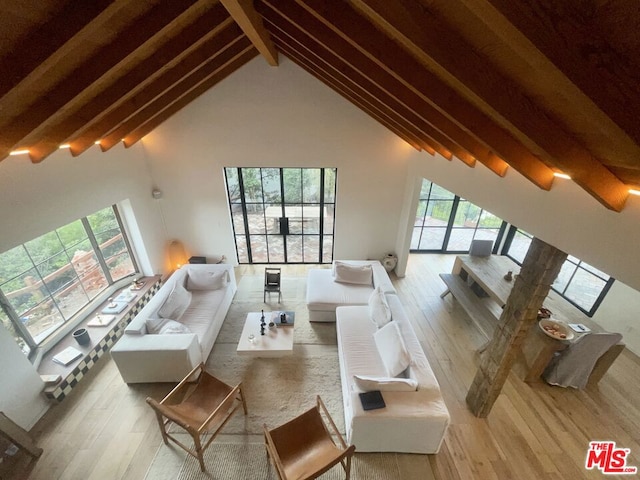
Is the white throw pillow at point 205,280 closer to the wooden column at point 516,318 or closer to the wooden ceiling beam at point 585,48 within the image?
the wooden column at point 516,318

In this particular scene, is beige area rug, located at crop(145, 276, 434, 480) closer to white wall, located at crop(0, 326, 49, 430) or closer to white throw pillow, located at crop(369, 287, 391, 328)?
white throw pillow, located at crop(369, 287, 391, 328)

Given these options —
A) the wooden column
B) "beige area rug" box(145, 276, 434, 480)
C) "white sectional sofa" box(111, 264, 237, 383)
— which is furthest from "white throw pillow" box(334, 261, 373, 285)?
the wooden column

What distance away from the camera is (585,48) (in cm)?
72

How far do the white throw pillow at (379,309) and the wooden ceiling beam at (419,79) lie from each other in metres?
2.22

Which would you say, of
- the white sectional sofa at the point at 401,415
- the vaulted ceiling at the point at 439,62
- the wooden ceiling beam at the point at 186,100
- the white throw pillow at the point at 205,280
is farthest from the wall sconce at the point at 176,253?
the white sectional sofa at the point at 401,415

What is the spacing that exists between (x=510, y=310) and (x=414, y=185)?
8.92 feet

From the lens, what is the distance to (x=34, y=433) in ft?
8.87

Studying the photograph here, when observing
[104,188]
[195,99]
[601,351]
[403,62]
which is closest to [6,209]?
[104,188]

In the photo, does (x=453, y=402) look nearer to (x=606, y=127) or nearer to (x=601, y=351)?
(x=601, y=351)

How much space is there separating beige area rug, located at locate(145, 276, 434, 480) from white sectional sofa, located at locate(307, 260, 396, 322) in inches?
8.9

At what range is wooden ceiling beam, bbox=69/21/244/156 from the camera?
2.55m

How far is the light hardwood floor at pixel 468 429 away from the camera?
2.48 m

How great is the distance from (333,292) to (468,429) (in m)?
2.29

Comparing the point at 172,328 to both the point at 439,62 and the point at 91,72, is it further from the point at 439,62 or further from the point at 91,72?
the point at 439,62
